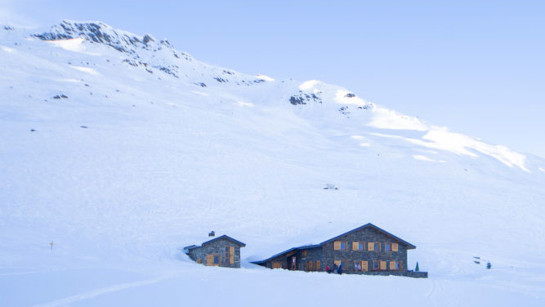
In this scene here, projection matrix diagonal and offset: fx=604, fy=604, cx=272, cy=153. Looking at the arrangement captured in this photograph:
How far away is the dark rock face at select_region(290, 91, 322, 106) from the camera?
176 metres

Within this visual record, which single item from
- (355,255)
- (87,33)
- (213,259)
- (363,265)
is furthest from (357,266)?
(87,33)

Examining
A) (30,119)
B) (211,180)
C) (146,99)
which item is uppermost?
(146,99)

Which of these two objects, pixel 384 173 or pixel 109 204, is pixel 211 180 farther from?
pixel 384 173

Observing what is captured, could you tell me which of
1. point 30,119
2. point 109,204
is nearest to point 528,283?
point 109,204

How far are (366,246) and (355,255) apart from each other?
125 centimetres

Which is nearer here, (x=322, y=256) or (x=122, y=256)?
(x=122, y=256)

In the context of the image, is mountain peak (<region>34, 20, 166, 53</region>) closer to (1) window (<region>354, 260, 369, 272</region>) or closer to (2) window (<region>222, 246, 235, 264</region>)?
(2) window (<region>222, 246, 235, 264</region>)

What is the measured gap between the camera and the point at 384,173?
305ft

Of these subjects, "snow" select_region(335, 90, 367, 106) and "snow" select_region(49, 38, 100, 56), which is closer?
"snow" select_region(49, 38, 100, 56)

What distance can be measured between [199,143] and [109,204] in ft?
123

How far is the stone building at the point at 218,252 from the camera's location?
43312 mm

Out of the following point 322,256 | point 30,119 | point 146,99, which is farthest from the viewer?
point 146,99

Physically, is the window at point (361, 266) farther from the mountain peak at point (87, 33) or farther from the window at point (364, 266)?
the mountain peak at point (87, 33)

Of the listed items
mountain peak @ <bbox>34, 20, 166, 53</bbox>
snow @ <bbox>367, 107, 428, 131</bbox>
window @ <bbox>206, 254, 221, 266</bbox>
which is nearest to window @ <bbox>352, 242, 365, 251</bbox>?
window @ <bbox>206, 254, 221, 266</bbox>
